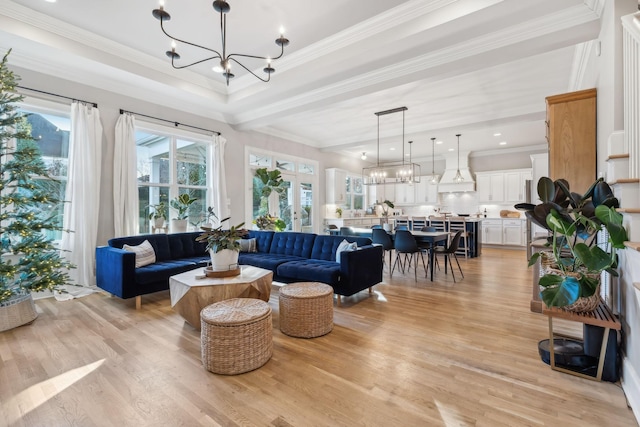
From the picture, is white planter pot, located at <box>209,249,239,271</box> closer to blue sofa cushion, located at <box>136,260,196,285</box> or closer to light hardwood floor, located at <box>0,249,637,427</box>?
light hardwood floor, located at <box>0,249,637,427</box>

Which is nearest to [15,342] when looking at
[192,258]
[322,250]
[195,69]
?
[192,258]

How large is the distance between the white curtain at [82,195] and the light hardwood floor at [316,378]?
3.10 ft

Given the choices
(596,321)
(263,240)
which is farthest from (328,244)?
(596,321)

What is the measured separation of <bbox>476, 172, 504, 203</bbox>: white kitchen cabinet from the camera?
9.19m

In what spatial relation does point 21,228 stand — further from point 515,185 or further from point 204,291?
point 515,185

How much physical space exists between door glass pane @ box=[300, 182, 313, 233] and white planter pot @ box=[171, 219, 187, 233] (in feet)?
11.6

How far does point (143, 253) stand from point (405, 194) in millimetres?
9030

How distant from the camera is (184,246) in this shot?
4938 mm

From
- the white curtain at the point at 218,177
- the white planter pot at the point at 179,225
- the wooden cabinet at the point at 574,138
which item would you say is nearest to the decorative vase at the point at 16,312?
the white planter pot at the point at 179,225

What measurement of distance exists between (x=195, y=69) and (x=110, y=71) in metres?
1.13

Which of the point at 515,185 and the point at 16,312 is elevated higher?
the point at 515,185

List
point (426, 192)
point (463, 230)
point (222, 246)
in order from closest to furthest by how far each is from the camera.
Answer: point (222, 246), point (463, 230), point (426, 192)

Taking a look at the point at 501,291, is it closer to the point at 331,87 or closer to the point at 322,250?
the point at 322,250

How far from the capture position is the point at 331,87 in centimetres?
457
